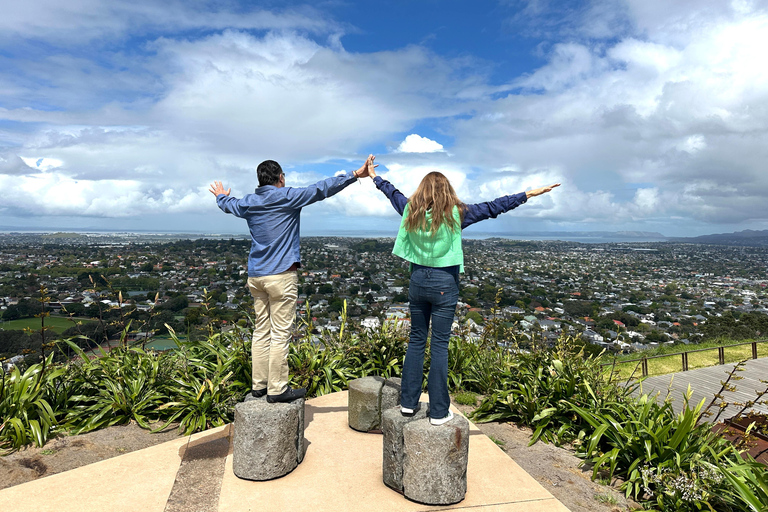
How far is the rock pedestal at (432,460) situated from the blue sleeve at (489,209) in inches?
58.4

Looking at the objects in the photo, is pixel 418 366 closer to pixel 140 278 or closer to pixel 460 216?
pixel 460 216

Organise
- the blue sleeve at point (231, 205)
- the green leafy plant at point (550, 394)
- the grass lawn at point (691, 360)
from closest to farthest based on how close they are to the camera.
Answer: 1. the blue sleeve at point (231, 205)
2. the green leafy plant at point (550, 394)
3. the grass lawn at point (691, 360)

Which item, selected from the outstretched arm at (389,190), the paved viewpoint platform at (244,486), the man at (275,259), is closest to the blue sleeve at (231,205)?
the man at (275,259)

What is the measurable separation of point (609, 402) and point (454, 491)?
238cm

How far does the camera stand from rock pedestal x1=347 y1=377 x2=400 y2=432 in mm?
3826

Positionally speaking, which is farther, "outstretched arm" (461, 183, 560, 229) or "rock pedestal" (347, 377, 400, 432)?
"rock pedestal" (347, 377, 400, 432)

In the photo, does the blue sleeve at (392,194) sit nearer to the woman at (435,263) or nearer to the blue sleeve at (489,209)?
the woman at (435,263)

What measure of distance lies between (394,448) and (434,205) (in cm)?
180

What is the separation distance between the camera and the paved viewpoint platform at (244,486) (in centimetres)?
270

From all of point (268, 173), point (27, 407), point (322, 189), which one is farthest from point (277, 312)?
point (27, 407)

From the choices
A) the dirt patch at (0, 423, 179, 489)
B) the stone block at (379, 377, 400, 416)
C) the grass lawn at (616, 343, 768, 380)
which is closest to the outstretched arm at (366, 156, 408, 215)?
the stone block at (379, 377, 400, 416)

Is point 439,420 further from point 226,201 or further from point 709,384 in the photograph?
point 709,384

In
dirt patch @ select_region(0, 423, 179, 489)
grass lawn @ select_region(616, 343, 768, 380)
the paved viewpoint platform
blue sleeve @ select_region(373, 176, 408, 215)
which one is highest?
blue sleeve @ select_region(373, 176, 408, 215)

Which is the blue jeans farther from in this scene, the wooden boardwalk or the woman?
the wooden boardwalk
